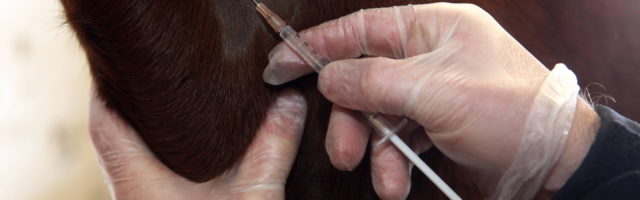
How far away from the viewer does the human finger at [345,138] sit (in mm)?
660

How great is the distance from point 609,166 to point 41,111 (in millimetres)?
1302

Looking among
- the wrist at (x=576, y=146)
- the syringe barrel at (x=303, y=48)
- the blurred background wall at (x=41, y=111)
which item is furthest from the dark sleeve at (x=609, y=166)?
the blurred background wall at (x=41, y=111)

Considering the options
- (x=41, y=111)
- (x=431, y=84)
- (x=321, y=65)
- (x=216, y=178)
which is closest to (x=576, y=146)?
(x=431, y=84)

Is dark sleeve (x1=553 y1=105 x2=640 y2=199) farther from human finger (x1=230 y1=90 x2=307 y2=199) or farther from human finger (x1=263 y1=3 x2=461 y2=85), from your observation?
human finger (x1=230 y1=90 x2=307 y2=199)

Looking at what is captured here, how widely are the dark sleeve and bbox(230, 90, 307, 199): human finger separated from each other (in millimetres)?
332

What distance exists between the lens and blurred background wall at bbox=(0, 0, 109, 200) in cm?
133

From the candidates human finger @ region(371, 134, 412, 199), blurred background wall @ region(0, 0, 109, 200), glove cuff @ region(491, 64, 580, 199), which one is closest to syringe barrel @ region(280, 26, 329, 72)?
human finger @ region(371, 134, 412, 199)


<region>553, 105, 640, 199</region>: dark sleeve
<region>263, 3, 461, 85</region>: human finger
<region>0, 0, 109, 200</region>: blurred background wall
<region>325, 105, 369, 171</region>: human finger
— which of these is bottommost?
<region>0, 0, 109, 200</region>: blurred background wall

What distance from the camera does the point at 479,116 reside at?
64 cm

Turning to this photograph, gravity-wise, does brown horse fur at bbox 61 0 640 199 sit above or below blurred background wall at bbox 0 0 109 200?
above

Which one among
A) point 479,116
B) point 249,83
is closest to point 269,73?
point 249,83

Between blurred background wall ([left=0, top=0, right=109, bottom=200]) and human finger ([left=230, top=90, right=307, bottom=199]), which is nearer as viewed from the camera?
human finger ([left=230, top=90, right=307, bottom=199])

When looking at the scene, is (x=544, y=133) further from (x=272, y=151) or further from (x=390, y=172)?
(x=272, y=151)

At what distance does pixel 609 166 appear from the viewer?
2.13 feet
